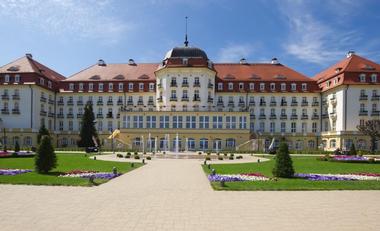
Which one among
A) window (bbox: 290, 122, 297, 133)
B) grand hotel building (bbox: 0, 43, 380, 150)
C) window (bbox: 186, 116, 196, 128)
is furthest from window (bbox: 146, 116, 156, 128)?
window (bbox: 290, 122, 297, 133)

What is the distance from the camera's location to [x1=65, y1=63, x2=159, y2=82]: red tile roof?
62.8 meters

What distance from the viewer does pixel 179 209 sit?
34.4 feet

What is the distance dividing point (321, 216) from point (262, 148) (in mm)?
43239

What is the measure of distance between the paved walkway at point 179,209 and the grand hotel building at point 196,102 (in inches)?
1516

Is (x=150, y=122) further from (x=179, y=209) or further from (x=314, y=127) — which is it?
(x=179, y=209)

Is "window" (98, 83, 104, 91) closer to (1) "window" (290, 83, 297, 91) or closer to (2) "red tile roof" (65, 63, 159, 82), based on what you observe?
(2) "red tile roof" (65, 63, 159, 82)

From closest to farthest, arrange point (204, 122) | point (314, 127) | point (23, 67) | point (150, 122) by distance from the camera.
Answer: point (204, 122) < point (150, 122) < point (23, 67) < point (314, 127)

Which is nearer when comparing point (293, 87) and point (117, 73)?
point (293, 87)

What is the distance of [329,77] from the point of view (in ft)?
184

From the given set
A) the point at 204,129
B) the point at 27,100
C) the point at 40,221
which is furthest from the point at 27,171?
the point at 27,100

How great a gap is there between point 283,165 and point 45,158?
13.3 metres

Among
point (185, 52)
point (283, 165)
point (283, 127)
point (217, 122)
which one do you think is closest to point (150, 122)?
point (217, 122)

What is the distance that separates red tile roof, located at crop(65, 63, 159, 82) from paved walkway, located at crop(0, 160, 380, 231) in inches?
1954

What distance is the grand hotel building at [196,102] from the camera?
52812mm
